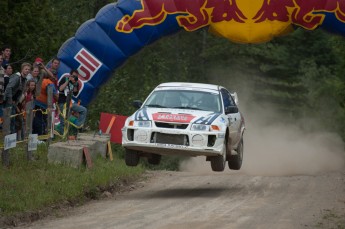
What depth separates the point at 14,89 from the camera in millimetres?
19375

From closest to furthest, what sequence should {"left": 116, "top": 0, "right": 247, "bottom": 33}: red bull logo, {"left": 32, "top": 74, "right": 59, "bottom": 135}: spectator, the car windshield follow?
the car windshield
{"left": 32, "top": 74, "right": 59, "bottom": 135}: spectator
{"left": 116, "top": 0, "right": 247, "bottom": 33}: red bull logo

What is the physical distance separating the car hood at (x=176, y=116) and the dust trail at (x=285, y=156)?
6.50 m

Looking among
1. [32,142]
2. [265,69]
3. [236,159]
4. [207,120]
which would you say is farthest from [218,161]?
[265,69]

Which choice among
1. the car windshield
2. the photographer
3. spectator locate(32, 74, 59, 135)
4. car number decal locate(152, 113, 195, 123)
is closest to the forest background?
the photographer

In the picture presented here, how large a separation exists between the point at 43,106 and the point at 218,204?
635 centimetres

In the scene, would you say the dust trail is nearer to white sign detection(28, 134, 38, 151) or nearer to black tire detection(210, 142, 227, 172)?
black tire detection(210, 142, 227, 172)

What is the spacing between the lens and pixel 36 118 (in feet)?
69.3

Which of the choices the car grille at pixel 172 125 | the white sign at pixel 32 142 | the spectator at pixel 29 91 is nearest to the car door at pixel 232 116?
the car grille at pixel 172 125

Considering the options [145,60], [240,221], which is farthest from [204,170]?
[145,60]

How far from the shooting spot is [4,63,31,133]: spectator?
18.7 metres

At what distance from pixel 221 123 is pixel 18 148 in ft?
15.5

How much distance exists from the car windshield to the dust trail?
555cm

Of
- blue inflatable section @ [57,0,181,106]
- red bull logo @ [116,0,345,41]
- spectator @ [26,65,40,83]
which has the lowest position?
spectator @ [26,65,40,83]

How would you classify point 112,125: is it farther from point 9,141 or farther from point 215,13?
point 9,141
